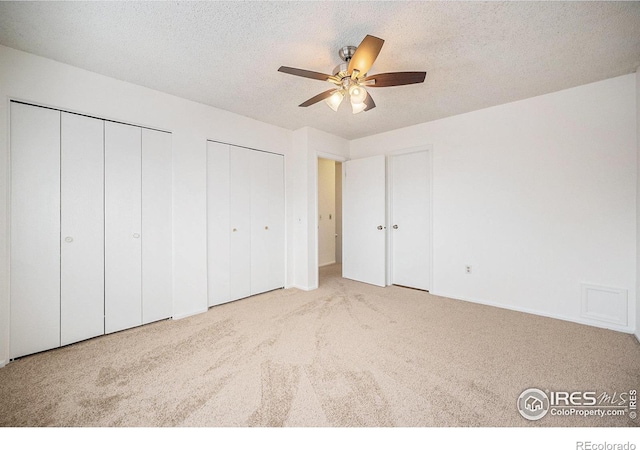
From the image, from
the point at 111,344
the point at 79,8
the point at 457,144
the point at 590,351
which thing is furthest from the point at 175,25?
the point at 590,351

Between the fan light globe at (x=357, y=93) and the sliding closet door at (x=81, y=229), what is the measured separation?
89.8 inches

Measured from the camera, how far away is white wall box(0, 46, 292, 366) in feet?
6.51

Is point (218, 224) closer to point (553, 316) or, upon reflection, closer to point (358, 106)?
point (358, 106)

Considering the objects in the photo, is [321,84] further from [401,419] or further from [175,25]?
[401,419]

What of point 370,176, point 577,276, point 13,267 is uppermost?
point 370,176

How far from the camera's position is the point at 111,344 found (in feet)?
7.47

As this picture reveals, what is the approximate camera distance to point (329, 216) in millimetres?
5836

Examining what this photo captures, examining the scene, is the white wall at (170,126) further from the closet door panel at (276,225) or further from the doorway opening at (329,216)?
the doorway opening at (329,216)

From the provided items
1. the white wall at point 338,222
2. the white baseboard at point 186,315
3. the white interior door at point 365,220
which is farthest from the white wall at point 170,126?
the white wall at point 338,222

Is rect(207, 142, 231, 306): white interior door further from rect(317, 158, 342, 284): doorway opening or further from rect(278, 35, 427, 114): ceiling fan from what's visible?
rect(317, 158, 342, 284): doorway opening

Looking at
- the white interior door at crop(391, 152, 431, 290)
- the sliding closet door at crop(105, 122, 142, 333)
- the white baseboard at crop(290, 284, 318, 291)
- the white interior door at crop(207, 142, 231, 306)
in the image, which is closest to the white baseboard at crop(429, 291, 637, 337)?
the white interior door at crop(391, 152, 431, 290)

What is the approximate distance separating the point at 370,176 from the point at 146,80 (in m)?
3.05

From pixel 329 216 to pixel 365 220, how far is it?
162 cm

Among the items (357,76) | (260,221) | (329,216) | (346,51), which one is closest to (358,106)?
(357,76)
